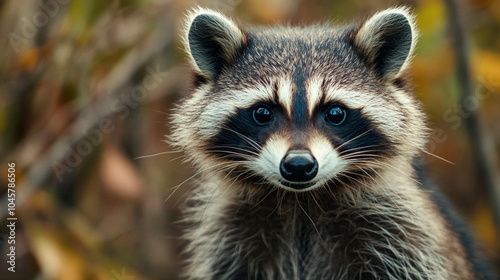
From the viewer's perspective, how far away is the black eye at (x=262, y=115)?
12.5 feet

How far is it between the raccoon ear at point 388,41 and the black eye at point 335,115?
0.47 m

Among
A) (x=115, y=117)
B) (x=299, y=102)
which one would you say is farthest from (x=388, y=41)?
(x=115, y=117)

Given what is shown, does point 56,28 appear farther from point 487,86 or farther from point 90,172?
point 487,86

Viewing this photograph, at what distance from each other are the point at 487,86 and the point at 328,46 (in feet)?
10.1

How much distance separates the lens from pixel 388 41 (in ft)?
13.4

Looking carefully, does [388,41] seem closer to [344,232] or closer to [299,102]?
[299,102]

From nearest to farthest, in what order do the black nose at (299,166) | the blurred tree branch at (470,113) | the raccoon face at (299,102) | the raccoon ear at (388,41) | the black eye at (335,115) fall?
the black nose at (299,166), the raccoon face at (299,102), the black eye at (335,115), the raccoon ear at (388,41), the blurred tree branch at (470,113)

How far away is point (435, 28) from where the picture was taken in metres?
5.84

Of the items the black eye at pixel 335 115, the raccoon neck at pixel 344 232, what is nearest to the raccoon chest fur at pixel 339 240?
the raccoon neck at pixel 344 232

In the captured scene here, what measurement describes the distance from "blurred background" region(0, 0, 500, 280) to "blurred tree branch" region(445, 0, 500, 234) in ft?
0.04

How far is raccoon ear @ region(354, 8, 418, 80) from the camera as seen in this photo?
13.1 feet

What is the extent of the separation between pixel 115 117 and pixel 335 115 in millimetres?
3581

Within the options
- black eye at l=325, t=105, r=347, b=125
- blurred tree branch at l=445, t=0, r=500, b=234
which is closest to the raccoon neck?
black eye at l=325, t=105, r=347, b=125

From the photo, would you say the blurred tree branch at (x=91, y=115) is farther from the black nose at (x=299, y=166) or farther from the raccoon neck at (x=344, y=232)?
the black nose at (x=299, y=166)
